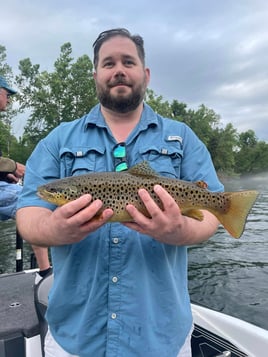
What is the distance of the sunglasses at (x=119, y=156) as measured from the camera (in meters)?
2.41

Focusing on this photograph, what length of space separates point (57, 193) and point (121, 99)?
2.36ft

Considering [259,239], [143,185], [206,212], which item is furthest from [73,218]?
[259,239]

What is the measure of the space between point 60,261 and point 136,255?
0.48 metres

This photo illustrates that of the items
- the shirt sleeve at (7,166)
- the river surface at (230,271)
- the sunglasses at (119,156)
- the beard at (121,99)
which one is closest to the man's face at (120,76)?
the beard at (121,99)

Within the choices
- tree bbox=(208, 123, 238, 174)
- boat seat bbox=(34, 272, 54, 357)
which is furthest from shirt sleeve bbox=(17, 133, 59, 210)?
tree bbox=(208, 123, 238, 174)

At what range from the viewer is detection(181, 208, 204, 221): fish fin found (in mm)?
2234

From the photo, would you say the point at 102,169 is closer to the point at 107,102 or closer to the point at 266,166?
the point at 107,102

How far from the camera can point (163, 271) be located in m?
2.21

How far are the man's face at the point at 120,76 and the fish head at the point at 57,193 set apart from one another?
0.64 m

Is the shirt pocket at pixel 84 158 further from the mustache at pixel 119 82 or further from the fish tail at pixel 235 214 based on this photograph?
the fish tail at pixel 235 214

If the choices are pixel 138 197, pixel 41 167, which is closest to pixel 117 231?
pixel 138 197

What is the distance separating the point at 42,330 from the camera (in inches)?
126

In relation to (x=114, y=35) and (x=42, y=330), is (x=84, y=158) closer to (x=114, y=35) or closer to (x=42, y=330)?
(x=114, y=35)

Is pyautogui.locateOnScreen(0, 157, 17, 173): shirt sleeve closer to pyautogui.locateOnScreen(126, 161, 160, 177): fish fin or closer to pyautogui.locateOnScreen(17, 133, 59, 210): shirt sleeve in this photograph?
pyautogui.locateOnScreen(17, 133, 59, 210): shirt sleeve
